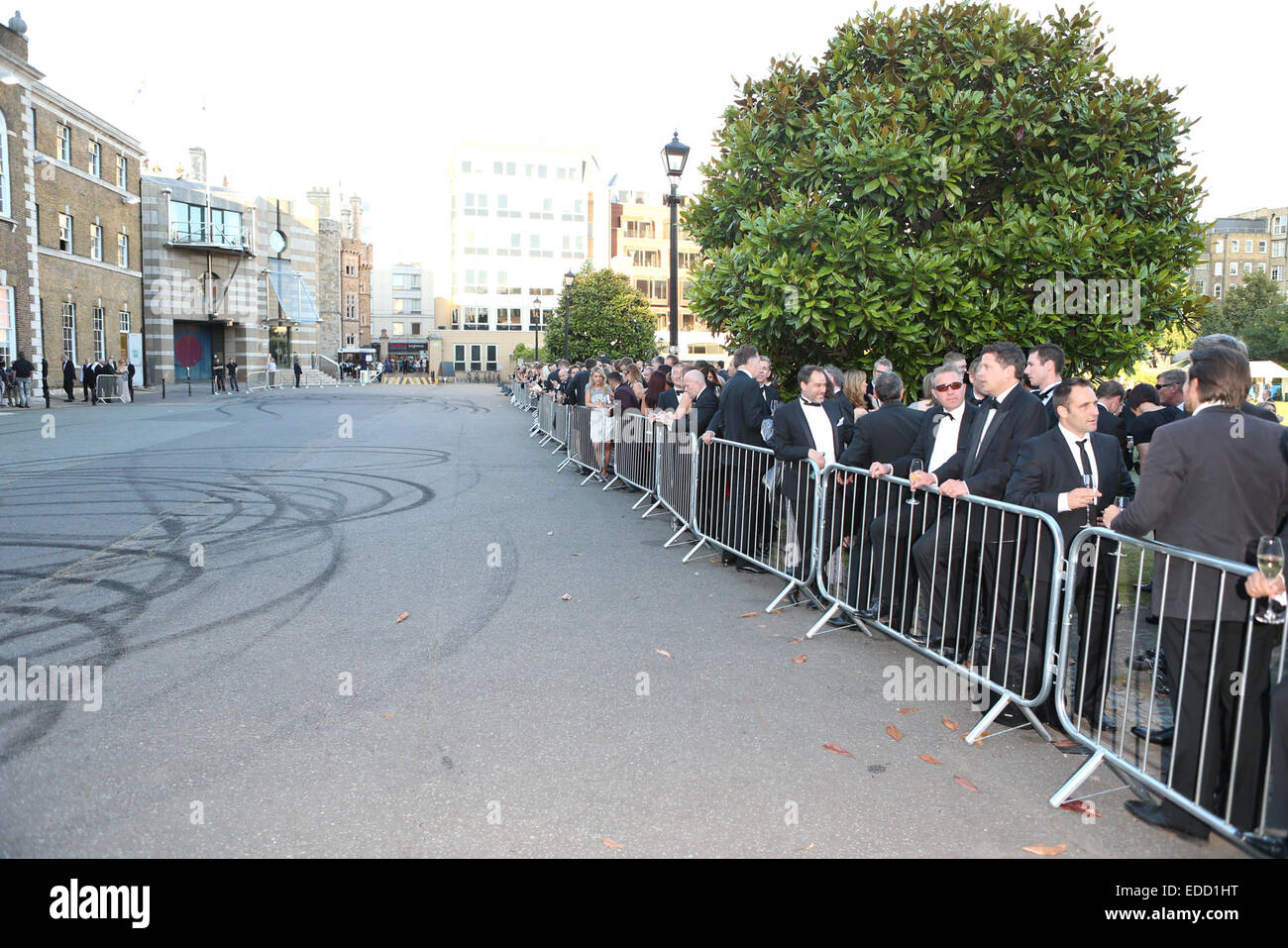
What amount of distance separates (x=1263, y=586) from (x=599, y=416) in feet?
37.6

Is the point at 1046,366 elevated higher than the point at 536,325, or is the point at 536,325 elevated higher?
the point at 536,325

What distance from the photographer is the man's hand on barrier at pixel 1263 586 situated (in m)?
3.41

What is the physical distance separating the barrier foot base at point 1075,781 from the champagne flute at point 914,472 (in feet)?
7.22


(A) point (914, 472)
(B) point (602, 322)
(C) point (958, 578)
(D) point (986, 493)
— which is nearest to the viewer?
(D) point (986, 493)

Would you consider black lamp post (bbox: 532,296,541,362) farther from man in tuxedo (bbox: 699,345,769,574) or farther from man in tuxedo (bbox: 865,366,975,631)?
man in tuxedo (bbox: 865,366,975,631)

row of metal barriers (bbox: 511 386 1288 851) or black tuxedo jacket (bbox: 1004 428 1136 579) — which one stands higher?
black tuxedo jacket (bbox: 1004 428 1136 579)

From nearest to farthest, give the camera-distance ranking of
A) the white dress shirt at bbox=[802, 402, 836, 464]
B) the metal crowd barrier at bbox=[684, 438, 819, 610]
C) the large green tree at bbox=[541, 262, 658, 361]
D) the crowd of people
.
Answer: the crowd of people, the metal crowd barrier at bbox=[684, 438, 819, 610], the white dress shirt at bbox=[802, 402, 836, 464], the large green tree at bbox=[541, 262, 658, 361]

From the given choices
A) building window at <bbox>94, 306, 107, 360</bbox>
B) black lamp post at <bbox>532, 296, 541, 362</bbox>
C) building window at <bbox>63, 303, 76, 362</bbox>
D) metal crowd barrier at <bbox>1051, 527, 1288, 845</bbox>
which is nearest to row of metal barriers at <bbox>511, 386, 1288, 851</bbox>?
metal crowd barrier at <bbox>1051, 527, 1288, 845</bbox>

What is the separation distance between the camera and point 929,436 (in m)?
6.38

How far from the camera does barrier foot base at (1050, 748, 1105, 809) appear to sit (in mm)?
3969

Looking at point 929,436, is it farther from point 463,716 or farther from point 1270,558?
point 463,716

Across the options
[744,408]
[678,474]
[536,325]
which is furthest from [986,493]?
[536,325]

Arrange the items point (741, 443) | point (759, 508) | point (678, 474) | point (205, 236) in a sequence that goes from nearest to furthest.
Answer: point (759, 508) < point (741, 443) < point (678, 474) < point (205, 236)
